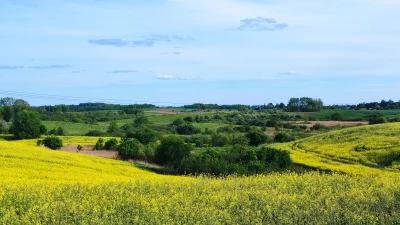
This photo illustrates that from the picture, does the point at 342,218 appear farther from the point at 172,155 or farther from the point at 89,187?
the point at 172,155

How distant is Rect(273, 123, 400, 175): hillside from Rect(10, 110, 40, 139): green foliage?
40825 millimetres

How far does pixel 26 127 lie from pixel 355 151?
49.7 metres

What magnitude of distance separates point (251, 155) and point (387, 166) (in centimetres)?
980

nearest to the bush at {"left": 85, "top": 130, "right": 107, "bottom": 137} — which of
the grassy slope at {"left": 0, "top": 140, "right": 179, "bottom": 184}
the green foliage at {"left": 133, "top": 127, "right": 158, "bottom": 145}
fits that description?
the green foliage at {"left": 133, "top": 127, "right": 158, "bottom": 145}

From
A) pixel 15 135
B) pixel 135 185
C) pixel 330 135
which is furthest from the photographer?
pixel 15 135

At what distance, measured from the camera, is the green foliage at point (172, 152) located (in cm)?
3969

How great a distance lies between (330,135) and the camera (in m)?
45.9

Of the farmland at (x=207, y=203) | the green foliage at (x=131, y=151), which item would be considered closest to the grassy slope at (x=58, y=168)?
the farmland at (x=207, y=203)

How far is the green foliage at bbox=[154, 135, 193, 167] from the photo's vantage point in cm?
3969

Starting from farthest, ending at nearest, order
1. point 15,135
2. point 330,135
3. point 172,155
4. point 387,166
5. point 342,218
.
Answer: point 15,135, point 330,135, point 172,155, point 387,166, point 342,218

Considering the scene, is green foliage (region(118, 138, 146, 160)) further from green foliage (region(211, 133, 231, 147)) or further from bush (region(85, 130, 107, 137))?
bush (region(85, 130, 107, 137))

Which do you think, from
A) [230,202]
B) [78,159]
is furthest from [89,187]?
[78,159]

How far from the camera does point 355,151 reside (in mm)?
37312

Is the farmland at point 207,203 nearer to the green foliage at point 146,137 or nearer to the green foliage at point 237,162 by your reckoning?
the green foliage at point 237,162
